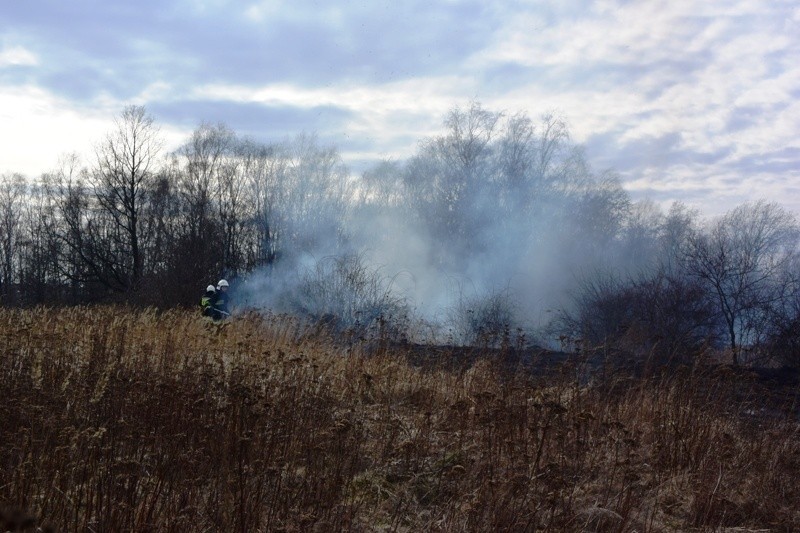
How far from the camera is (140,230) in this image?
40.8 meters

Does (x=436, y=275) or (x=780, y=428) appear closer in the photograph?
(x=780, y=428)

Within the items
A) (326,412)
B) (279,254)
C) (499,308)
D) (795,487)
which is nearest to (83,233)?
(279,254)

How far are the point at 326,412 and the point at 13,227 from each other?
5616 cm

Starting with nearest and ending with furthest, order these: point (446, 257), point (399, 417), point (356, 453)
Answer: point (356, 453)
point (399, 417)
point (446, 257)

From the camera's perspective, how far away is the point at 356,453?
4977mm

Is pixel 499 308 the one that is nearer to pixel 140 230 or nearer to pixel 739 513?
pixel 739 513

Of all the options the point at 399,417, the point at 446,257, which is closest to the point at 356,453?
the point at 399,417

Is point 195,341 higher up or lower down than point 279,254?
lower down

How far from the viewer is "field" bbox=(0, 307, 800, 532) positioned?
13.7ft

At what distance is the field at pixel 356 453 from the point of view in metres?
4.18

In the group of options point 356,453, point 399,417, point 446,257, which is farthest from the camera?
point 446,257

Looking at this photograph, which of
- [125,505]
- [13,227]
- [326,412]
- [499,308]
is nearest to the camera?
[125,505]

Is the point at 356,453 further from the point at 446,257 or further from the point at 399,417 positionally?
the point at 446,257

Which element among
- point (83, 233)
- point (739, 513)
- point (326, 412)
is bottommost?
→ point (739, 513)
